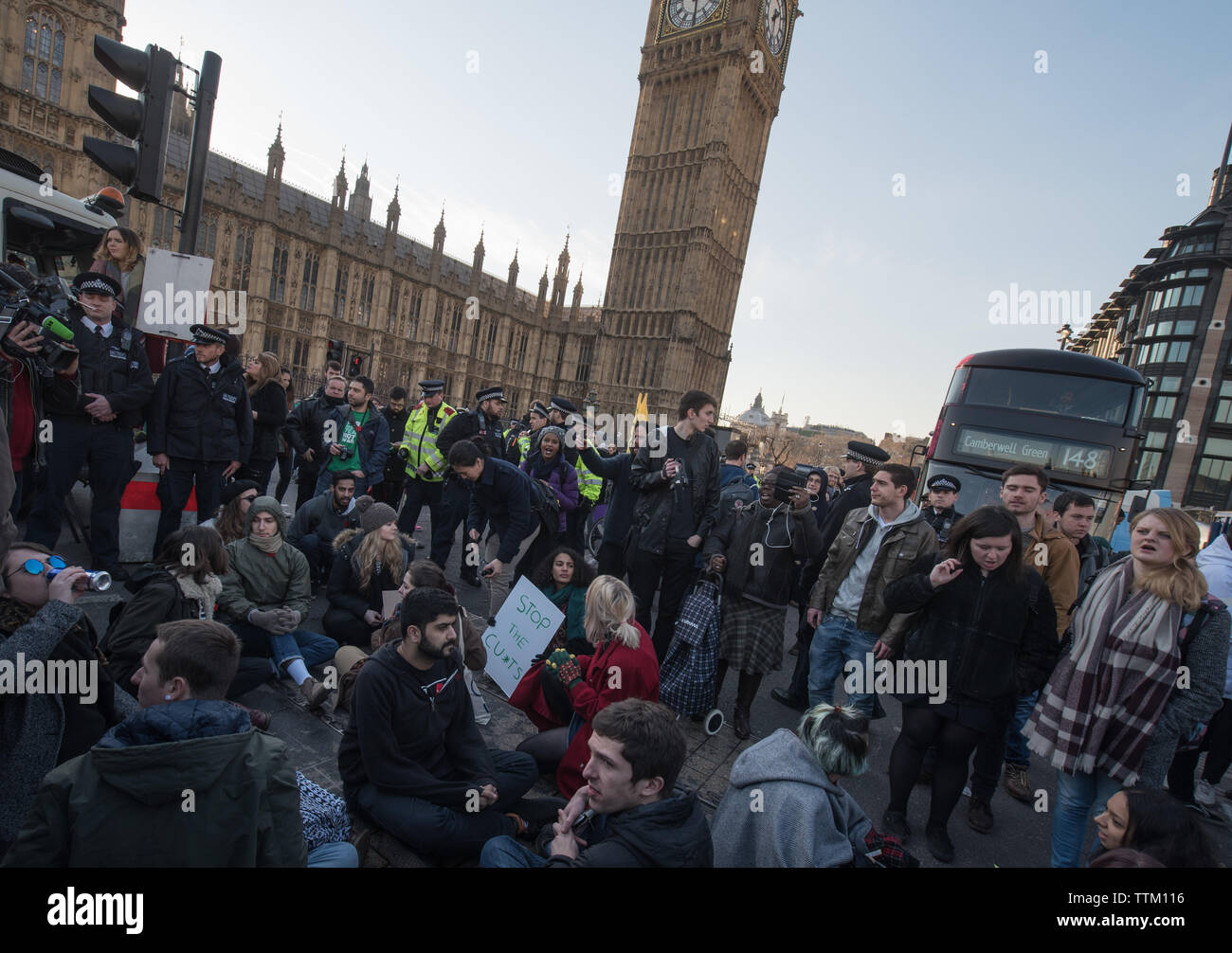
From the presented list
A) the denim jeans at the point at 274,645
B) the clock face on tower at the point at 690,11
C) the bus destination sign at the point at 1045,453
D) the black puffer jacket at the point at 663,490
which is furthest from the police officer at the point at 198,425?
the clock face on tower at the point at 690,11

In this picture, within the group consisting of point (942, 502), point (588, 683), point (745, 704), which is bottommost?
point (745, 704)

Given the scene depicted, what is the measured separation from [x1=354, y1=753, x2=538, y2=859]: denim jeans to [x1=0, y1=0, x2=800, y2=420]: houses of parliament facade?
121ft

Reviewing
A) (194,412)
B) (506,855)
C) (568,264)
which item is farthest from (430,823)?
(568,264)

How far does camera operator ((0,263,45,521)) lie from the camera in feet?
11.7

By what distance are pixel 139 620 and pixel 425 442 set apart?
422cm

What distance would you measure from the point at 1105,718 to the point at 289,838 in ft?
11.6

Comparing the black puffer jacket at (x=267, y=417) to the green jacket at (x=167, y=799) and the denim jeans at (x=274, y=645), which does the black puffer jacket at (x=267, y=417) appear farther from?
the green jacket at (x=167, y=799)

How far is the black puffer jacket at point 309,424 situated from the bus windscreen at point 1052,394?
28.2 feet

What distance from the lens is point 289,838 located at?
195 centimetres

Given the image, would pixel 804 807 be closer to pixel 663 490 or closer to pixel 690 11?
pixel 663 490

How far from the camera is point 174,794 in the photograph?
1727 mm

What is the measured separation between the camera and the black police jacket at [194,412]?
200 inches
